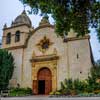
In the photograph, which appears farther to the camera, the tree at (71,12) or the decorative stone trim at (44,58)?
the decorative stone trim at (44,58)

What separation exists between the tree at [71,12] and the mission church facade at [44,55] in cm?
1524

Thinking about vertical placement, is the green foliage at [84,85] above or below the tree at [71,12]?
below

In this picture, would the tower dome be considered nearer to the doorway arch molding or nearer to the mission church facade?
the mission church facade

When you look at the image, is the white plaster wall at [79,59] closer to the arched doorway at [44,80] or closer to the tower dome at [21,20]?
the arched doorway at [44,80]

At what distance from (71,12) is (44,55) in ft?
63.0

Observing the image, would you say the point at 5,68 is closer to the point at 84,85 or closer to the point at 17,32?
the point at 17,32

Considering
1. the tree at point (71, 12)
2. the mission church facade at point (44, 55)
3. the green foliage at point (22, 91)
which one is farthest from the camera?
the mission church facade at point (44, 55)

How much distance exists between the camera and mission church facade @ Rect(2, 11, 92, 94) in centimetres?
2809

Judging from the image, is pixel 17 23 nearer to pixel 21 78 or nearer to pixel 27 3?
pixel 21 78

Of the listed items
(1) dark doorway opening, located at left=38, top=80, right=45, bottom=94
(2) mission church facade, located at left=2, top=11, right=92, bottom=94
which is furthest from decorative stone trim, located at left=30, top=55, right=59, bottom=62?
(1) dark doorway opening, located at left=38, top=80, right=45, bottom=94

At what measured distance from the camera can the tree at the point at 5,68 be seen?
29.4 m

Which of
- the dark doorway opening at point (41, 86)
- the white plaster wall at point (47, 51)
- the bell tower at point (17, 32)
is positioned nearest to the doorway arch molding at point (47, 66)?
the white plaster wall at point (47, 51)

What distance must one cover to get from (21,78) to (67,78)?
643 cm

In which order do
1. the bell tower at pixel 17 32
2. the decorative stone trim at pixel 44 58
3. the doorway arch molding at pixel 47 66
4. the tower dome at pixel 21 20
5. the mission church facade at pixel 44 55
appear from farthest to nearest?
1. the tower dome at pixel 21 20
2. the bell tower at pixel 17 32
3. the decorative stone trim at pixel 44 58
4. the doorway arch molding at pixel 47 66
5. the mission church facade at pixel 44 55
